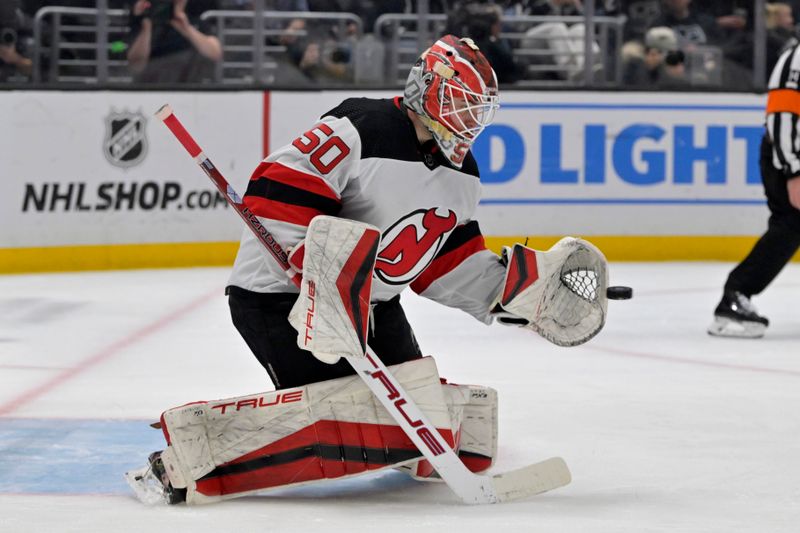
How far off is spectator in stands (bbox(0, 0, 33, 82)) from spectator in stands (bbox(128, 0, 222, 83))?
49cm

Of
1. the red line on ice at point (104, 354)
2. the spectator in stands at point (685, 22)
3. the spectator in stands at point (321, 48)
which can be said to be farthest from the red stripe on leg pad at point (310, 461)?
the spectator in stands at point (685, 22)

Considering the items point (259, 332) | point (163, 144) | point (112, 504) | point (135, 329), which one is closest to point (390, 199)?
point (259, 332)

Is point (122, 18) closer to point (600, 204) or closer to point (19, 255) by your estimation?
point (19, 255)

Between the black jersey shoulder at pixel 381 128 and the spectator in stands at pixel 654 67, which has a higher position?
the black jersey shoulder at pixel 381 128

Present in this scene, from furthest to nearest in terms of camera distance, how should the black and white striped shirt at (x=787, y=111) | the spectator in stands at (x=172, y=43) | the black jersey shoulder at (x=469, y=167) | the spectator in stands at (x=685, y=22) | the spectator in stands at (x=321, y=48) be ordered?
Answer: the spectator in stands at (x=685, y=22), the spectator in stands at (x=321, y=48), the spectator in stands at (x=172, y=43), the black and white striped shirt at (x=787, y=111), the black jersey shoulder at (x=469, y=167)

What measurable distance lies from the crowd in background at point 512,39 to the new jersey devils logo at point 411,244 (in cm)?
410

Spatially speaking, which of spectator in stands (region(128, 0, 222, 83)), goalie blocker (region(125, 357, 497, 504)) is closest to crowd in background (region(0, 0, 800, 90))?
spectator in stands (region(128, 0, 222, 83))

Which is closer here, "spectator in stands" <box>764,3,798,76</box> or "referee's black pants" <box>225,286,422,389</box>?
"referee's black pants" <box>225,286,422,389</box>

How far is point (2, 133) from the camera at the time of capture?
6105 mm

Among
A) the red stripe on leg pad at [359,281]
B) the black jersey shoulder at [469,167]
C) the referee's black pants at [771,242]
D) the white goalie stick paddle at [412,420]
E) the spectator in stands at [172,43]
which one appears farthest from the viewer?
the spectator in stands at [172,43]

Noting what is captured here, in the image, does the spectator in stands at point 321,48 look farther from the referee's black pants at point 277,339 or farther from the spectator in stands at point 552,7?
the referee's black pants at point 277,339

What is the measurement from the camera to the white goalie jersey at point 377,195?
7.89 ft

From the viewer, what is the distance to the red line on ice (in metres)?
3.50

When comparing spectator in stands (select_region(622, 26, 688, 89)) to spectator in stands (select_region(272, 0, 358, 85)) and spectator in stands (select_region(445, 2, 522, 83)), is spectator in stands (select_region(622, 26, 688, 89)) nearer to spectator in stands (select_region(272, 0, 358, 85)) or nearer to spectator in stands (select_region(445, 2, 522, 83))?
spectator in stands (select_region(445, 2, 522, 83))
